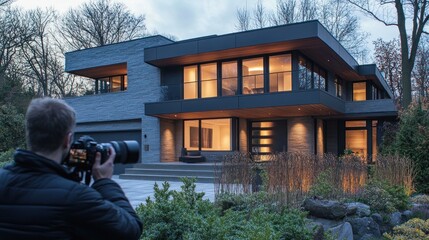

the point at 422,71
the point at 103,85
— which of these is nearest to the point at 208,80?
the point at 103,85

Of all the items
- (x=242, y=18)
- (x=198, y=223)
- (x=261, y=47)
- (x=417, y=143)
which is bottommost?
(x=198, y=223)

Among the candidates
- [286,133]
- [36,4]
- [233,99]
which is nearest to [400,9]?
[286,133]

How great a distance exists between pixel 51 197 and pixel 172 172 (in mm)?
12466

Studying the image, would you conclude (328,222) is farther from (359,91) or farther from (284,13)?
(284,13)

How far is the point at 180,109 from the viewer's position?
14.9 meters

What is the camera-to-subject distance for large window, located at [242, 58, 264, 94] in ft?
47.9

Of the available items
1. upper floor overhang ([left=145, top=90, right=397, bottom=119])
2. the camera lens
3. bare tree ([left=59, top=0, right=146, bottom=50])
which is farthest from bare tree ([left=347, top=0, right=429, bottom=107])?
bare tree ([left=59, top=0, right=146, bottom=50])

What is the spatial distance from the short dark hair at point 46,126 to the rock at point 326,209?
4.63 m

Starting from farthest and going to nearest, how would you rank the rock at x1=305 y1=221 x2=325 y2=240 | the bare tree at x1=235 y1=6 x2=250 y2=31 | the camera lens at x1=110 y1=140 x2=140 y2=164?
the bare tree at x1=235 y1=6 x2=250 y2=31 < the rock at x1=305 y1=221 x2=325 y2=240 < the camera lens at x1=110 y1=140 x2=140 y2=164

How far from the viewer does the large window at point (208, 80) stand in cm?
1568

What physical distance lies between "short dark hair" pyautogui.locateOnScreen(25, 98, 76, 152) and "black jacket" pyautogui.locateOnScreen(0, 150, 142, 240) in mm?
54

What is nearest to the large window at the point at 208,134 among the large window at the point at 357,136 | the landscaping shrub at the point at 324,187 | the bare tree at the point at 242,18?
the large window at the point at 357,136

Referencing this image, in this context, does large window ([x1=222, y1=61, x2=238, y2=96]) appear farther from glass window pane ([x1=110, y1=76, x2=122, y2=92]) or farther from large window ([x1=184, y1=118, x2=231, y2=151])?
glass window pane ([x1=110, y1=76, x2=122, y2=92])

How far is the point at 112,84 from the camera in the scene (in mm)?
20016
